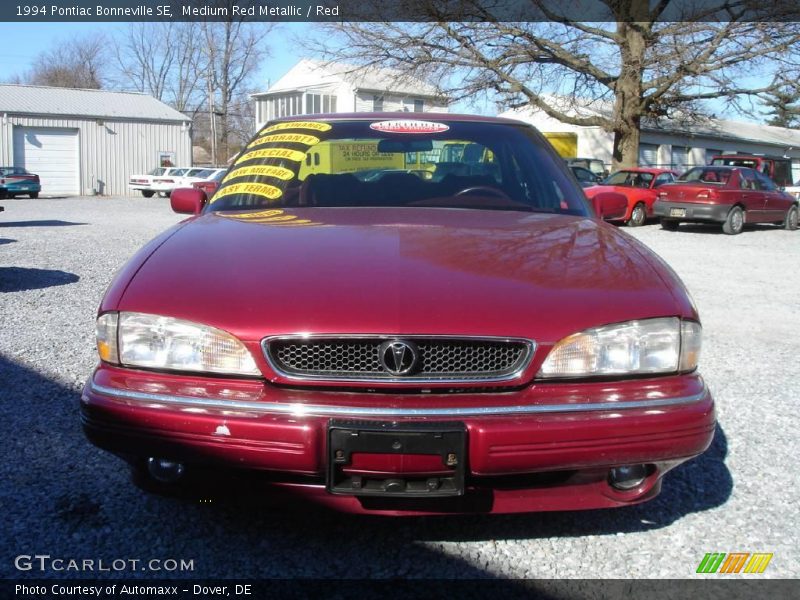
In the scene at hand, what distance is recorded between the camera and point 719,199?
1814cm

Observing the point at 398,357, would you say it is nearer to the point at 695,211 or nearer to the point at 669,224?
the point at 695,211

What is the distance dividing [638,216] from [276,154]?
1764cm

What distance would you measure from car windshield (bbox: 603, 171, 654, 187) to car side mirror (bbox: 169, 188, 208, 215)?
18139 mm

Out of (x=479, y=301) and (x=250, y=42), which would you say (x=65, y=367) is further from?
(x=250, y=42)

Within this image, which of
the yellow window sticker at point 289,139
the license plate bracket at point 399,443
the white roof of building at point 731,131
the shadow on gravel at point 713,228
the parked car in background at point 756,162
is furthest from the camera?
the white roof of building at point 731,131

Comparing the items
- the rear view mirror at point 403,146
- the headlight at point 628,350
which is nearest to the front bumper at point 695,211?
the rear view mirror at point 403,146

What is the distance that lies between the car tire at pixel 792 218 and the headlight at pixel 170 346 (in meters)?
20.6

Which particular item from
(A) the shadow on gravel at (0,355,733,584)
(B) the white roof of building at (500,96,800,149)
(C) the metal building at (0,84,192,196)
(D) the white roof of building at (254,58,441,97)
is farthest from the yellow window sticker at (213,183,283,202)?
(C) the metal building at (0,84,192,196)

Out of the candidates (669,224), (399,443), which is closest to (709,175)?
(669,224)

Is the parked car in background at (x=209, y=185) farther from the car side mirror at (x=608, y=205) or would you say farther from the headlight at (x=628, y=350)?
the headlight at (x=628, y=350)

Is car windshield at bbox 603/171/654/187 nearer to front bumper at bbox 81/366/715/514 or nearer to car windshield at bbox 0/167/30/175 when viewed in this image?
front bumper at bbox 81/366/715/514

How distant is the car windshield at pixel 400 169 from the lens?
12.0ft

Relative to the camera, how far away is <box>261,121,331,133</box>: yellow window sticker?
13.1ft

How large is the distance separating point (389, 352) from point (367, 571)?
0.78 m
